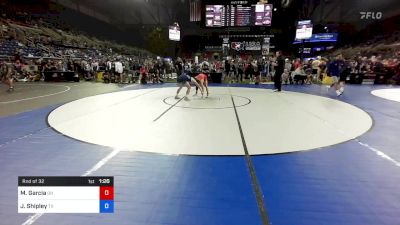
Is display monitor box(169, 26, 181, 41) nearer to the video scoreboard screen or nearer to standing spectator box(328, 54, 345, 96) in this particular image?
the video scoreboard screen

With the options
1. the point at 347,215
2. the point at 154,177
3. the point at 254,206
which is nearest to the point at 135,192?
the point at 154,177

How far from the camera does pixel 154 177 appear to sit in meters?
3.63

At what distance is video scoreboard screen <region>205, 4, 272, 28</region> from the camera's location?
19859mm

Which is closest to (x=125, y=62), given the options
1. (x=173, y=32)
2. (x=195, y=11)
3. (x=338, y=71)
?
(x=173, y=32)

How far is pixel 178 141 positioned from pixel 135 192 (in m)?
1.96

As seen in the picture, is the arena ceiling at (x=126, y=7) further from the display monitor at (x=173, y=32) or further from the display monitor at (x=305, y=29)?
the display monitor at (x=305, y=29)

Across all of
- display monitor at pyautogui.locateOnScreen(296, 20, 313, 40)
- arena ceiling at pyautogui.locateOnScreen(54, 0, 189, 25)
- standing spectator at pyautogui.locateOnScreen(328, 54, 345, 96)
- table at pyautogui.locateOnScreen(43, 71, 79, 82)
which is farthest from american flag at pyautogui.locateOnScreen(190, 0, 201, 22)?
arena ceiling at pyautogui.locateOnScreen(54, 0, 189, 25)

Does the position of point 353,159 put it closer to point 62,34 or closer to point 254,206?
point 254,206
